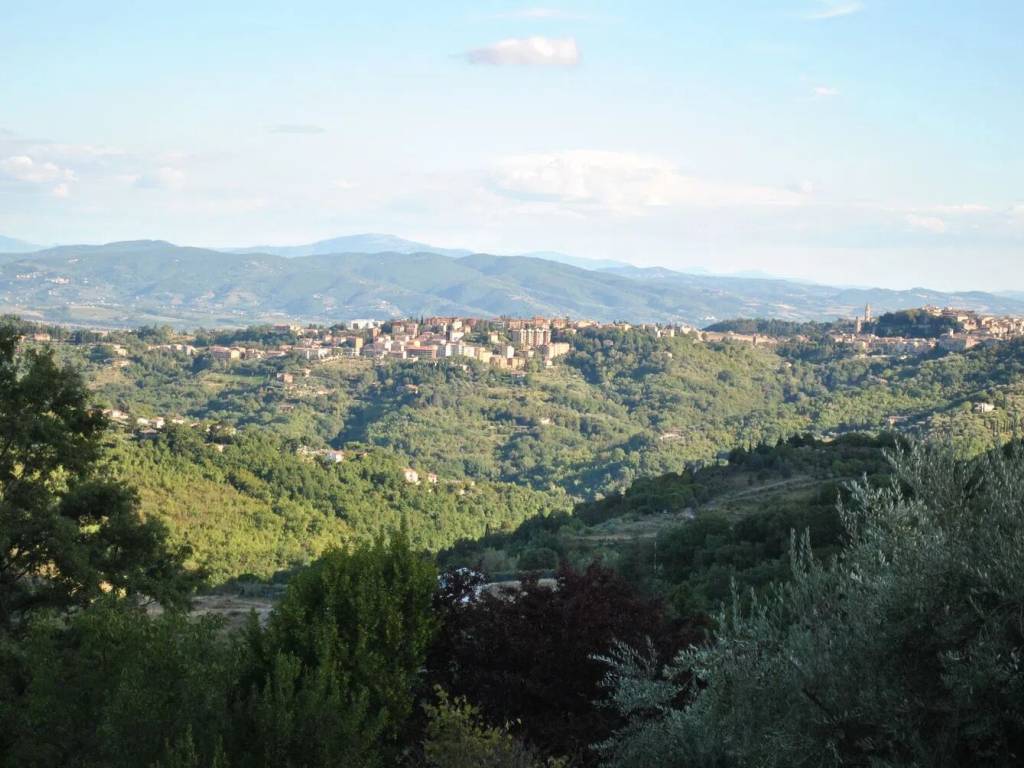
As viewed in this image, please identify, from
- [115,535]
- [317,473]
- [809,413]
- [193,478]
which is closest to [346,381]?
[809,413]

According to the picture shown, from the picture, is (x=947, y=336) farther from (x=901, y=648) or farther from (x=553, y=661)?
(x=901, y=648)

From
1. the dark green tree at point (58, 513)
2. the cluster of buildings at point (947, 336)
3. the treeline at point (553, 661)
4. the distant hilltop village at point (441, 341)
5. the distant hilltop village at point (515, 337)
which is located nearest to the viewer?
the treeline at point (553, 661)

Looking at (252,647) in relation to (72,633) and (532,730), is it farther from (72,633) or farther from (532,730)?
(72,633)

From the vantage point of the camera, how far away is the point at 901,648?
5250 mm

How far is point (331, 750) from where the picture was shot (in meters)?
7.13

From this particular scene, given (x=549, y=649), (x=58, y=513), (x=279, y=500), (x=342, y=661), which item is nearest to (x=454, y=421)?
(x=279, y=500)

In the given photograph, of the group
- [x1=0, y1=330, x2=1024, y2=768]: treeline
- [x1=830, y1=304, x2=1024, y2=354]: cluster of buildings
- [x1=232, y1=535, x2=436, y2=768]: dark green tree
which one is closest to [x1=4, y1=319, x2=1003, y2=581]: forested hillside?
[x1=830, y1=304, x2=1024, y2=354]: cluster of buildings

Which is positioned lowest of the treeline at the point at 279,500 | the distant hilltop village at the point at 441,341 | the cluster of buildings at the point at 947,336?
the treeline at the point at 279,500

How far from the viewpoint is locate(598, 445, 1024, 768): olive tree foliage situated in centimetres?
489

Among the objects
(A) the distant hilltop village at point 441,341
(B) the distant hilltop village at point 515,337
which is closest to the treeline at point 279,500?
(B) the distant hilltop village at point 515,337

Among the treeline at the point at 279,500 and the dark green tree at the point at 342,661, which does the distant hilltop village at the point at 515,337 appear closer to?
the treeline at the point at 279,500

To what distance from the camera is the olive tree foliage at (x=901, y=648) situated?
4887mm

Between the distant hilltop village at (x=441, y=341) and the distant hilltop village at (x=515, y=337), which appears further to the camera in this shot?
the distant hilltop village at (x=441, y=341)

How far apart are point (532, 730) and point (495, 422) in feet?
311
